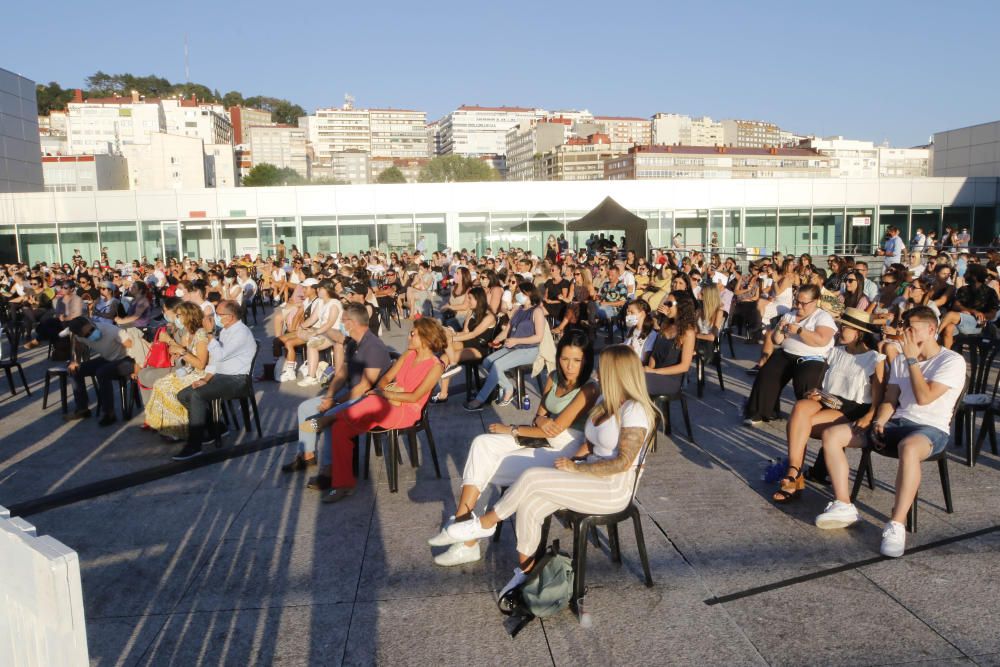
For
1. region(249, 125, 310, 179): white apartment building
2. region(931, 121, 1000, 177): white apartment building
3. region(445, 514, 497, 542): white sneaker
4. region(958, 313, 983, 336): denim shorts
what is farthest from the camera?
region(249, 125, 310, 179): white apartment building

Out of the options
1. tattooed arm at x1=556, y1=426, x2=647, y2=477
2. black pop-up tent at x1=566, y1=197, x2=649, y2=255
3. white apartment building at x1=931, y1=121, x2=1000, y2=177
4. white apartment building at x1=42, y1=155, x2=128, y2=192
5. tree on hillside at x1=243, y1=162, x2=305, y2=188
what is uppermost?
tree on hillside at x1=243, y1=162, x2=305, y2=188

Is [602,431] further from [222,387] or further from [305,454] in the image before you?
[222,387]

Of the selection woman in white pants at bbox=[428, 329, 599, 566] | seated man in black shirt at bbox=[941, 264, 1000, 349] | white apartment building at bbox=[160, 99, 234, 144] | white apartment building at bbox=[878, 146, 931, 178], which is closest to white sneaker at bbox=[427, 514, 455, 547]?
woman in white pants at bbox=[428, 329, 599, 566]

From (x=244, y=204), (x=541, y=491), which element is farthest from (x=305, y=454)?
(x=244, y=204)

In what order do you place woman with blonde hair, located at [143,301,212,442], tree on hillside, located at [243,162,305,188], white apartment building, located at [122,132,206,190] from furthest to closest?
1. tree on hillside, located at [243,162,305,188]
2. white apartment building, located at [122,132,206,190]
3. woman with blonde hair, located at [143,301,212,442]

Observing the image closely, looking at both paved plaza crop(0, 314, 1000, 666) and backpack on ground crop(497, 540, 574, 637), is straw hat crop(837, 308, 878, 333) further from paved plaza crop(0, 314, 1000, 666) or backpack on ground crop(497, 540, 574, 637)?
backpack on ground crop(497, 540, 574, 637)

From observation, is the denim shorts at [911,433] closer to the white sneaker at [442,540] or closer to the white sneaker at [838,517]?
the white sneaker at [838,517]

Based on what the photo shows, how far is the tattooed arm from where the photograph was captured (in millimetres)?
3662

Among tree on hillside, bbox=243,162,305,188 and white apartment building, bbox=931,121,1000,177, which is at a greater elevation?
tree on hillside, bbox=243,162,305,188

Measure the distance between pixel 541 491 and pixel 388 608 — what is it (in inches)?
36.6

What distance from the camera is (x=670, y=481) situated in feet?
18.0

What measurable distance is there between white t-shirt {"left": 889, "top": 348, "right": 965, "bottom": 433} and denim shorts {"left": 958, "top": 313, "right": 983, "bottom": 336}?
4.75 m

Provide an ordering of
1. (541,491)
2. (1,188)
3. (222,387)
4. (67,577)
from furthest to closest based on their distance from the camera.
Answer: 1. (1,188)
2. (222,387)
3. (541,491)
4. (67,577)

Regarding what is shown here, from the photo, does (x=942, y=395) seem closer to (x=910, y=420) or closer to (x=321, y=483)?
(x=910, y=420)
